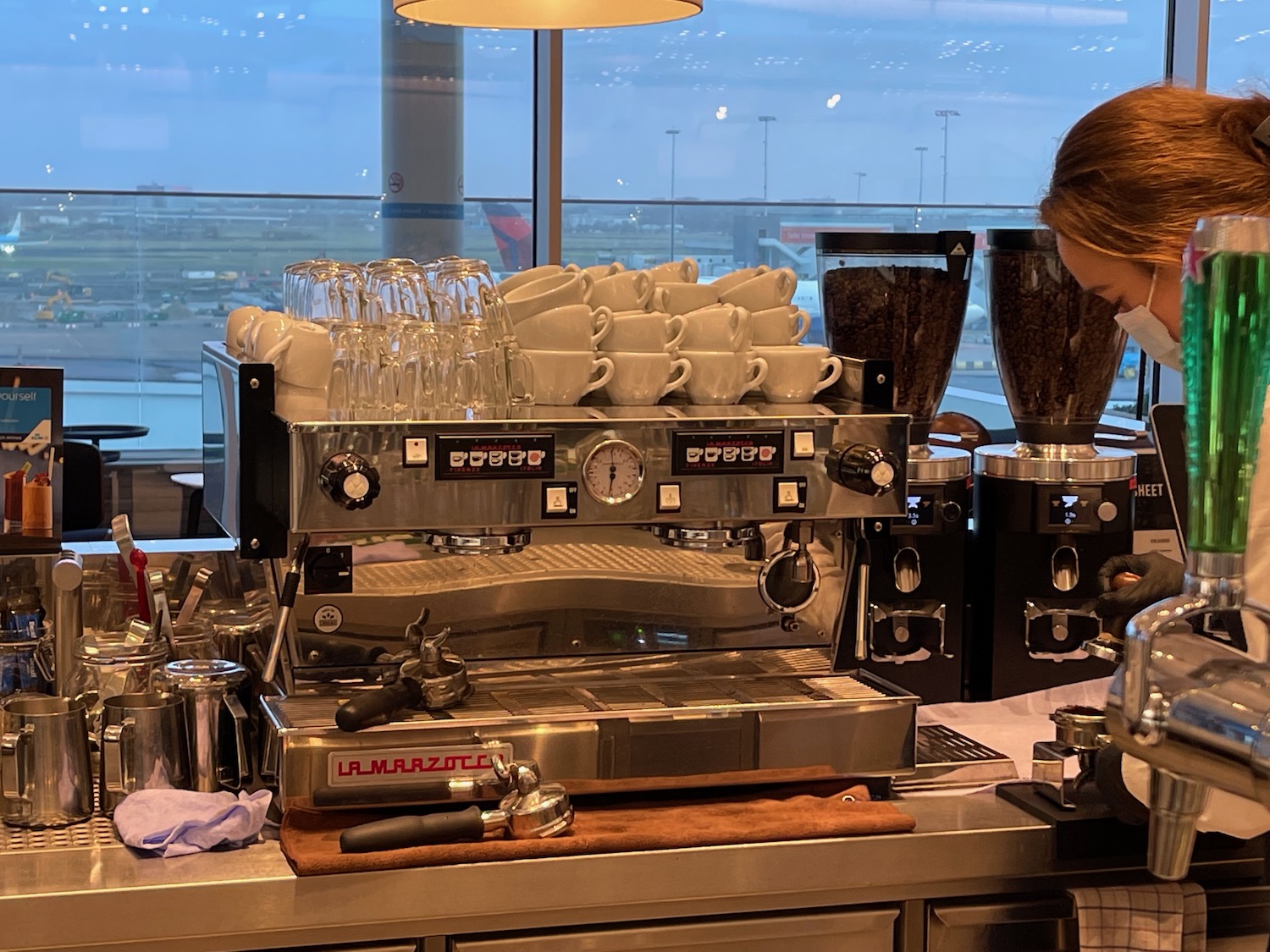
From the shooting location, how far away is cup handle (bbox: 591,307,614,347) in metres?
1.86

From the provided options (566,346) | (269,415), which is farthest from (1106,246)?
(269,415)

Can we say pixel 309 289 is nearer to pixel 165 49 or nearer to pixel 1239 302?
pixel 1239 302

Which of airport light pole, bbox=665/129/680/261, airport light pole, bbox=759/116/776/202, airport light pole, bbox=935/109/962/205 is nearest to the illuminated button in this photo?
airport light pole, bbox=665/129/680/261

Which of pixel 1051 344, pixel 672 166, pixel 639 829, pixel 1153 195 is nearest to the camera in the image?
pixel 1153 195

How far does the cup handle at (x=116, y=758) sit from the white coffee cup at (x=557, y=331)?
2.02 ft

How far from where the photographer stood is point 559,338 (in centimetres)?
184

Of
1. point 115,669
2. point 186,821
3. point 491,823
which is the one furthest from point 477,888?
point 115,669

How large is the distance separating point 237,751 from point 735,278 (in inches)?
33.4

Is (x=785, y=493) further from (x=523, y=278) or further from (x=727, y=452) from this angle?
(x=523, y=278)

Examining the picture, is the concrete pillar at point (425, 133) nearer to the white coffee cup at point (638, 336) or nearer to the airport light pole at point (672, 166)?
the airport light pole at point (672, 166)

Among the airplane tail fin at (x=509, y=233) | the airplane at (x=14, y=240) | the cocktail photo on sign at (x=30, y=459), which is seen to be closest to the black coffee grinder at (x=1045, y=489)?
the cocktail photo on sign at (x=30, y=459)

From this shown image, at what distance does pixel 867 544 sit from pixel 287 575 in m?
A: 0.69

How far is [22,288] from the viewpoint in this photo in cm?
526

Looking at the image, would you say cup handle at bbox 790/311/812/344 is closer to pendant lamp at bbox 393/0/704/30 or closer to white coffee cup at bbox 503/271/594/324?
white coffee cup at bbox 503/271/594/324
